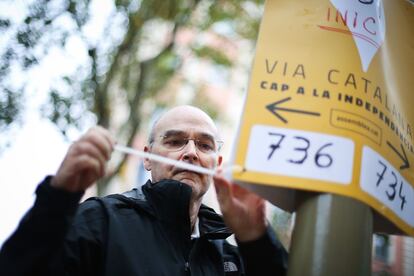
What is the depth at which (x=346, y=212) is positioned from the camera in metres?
1.07

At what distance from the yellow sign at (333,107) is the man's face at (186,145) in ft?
2.28

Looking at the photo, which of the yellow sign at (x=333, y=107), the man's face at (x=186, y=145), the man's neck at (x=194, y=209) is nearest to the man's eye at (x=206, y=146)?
the man's face at (x=186, y=145)

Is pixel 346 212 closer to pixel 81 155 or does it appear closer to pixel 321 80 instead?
pixel 321 80

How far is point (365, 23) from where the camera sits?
4.31ft

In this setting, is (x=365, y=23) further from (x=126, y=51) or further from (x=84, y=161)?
(x=126, y=51)

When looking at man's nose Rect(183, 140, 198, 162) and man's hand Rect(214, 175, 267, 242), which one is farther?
man's nose Rect(183, 140, 198, 162)

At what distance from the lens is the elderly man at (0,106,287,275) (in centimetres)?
118

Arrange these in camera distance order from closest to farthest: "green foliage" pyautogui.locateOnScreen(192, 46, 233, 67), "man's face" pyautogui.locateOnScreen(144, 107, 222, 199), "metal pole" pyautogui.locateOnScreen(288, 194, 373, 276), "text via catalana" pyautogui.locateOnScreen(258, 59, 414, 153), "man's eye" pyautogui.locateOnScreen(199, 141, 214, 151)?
"metal pole" pyautogui.locateOnScreen(288, 194, 373, 276)
"text via catalana" pyautogui.locateOnScreen(258, 59, 414, 153)
"man's face" pyautogui.locateOnScreen(144, 107, 222, 199)
"man's eye" pyautogui.locateOnScreen(199, 141, 214, 151)
"green foliage" pyautogui.locateOnScreen(192, 46, 233, 67)

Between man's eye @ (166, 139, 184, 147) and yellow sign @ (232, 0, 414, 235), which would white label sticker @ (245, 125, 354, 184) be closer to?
yellow sign @ (232, 0, 414, 235)

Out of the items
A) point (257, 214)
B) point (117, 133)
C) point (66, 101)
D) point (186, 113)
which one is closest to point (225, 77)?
point (117, 133)

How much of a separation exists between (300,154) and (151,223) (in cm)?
83

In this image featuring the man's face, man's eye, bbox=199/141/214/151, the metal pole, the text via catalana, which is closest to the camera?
the metal pole

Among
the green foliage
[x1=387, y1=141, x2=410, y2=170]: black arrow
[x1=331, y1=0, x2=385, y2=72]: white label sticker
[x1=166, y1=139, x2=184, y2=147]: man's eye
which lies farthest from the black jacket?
the green foliage

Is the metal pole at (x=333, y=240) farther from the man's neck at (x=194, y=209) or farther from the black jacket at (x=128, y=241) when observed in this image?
the man's neck at (x=194, y=209)
